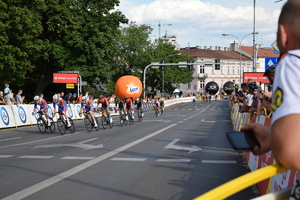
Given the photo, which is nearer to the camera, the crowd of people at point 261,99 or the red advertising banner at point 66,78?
the crowd of people at point 261,99

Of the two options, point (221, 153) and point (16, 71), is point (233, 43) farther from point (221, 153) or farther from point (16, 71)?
point (221, 153)

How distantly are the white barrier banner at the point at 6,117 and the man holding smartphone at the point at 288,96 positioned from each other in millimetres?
22191

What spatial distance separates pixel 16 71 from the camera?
33.4 metres

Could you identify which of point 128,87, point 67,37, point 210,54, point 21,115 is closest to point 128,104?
point 21,115

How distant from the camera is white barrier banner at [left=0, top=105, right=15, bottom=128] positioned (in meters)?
22.6

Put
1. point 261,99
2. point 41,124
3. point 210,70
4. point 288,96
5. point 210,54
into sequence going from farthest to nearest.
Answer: point 210,54 → point 210,70 → point 41,124 → point 261,99 → point 288,96

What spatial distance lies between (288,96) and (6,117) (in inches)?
901

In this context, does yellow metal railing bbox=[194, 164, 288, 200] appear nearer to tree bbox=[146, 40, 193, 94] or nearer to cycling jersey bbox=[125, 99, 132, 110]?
cycling jersey bbox=[125, 99, 132, 110]

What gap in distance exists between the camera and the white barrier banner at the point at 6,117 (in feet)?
74.1

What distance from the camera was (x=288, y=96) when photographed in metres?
1.64

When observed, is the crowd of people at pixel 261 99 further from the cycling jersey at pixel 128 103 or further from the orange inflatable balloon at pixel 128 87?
the orange inflatable balloon at pixel 128 87

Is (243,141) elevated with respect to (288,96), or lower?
lower

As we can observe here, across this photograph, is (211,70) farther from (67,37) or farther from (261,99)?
(261,99)

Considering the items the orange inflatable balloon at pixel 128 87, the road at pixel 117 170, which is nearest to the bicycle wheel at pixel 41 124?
the road at pixel 117 170
